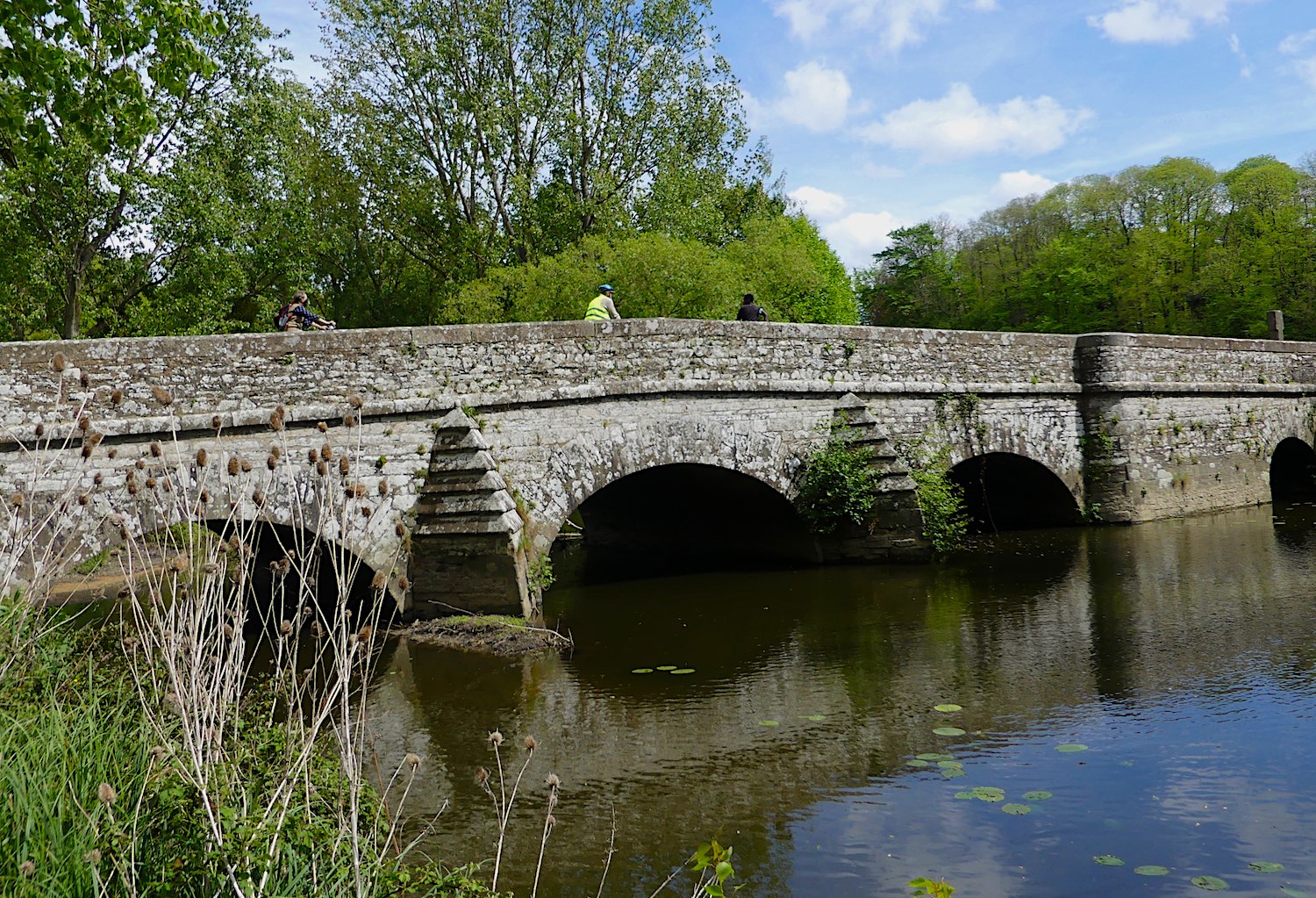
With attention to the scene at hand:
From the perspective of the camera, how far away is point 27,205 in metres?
15.8

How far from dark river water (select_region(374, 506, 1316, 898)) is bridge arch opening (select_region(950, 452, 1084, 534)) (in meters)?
4.35

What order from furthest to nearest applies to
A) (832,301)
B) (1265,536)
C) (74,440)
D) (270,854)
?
(832,301)
(1265,536)
(74,440)
(270,854)

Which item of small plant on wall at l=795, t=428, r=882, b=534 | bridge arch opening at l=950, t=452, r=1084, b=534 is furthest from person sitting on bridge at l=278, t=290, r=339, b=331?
bridge arch opening at l=950, t=452, r=1084, b=534

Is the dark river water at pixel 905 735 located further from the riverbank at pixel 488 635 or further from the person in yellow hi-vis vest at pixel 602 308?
the person in yellow hi-vis vest at pixel 602 308

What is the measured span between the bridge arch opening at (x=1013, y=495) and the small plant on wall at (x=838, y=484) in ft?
12.8

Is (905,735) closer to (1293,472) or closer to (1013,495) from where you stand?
(1013,495)

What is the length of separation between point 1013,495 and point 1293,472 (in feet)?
26.0

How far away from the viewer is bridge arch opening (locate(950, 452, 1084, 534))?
15.7 meters

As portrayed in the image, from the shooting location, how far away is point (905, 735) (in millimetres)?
6363

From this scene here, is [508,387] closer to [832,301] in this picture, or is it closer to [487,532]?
[487,532]

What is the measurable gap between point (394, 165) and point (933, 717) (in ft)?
62.6

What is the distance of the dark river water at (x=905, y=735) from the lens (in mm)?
4637

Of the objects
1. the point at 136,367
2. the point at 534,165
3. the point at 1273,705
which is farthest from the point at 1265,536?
the point at 534,165

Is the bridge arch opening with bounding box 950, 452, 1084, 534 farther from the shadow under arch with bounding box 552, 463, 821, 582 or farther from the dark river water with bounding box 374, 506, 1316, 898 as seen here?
the dark river water with bounding box 374, 506, 1316, 898
